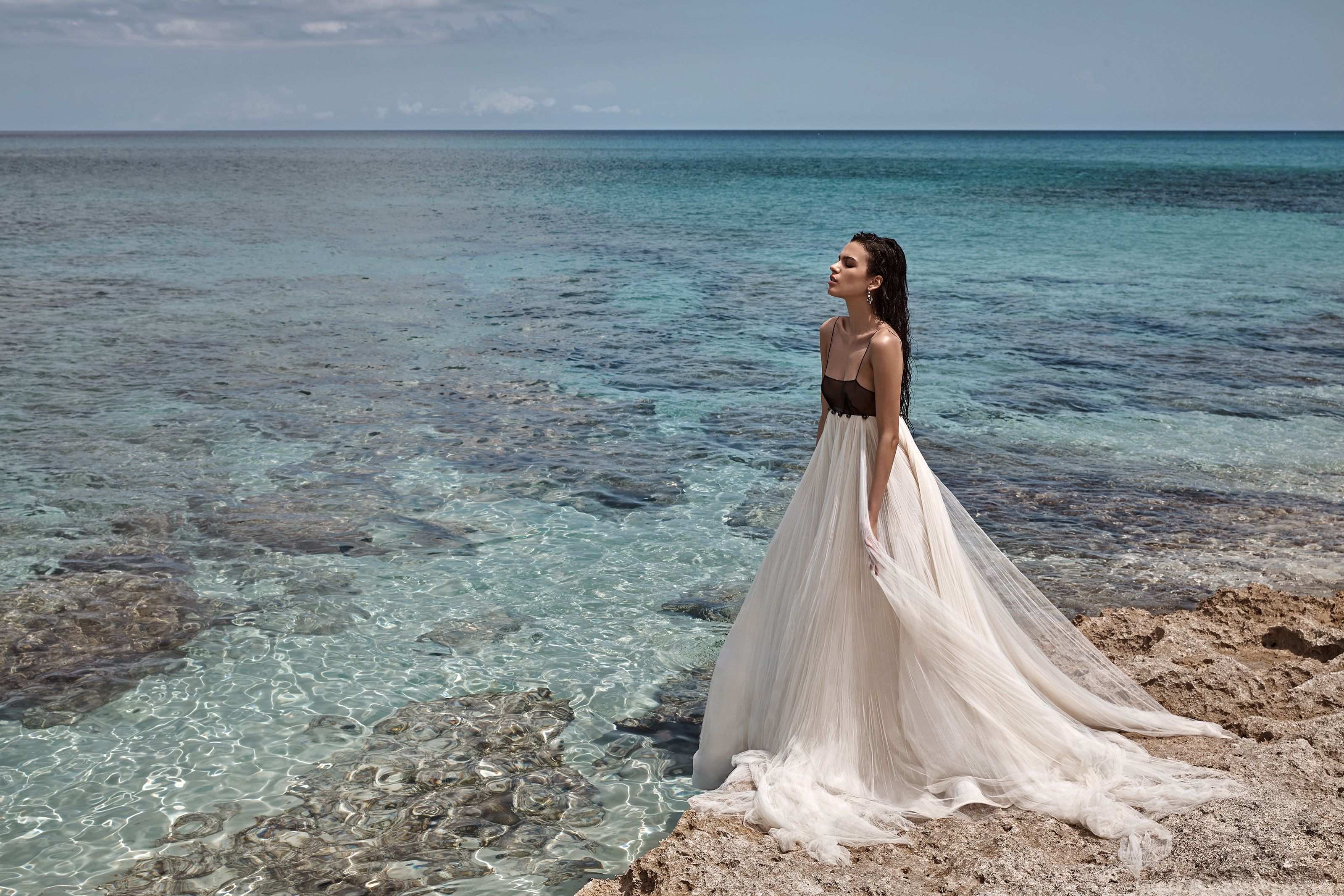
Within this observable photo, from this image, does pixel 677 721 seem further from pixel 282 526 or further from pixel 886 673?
pixel 282 526

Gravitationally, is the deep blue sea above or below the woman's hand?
below

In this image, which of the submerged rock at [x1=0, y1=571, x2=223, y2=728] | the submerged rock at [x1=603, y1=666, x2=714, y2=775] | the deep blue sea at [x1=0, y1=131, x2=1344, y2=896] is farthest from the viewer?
the submerged rock at [x1=0, y1=571, x2=223, y2=728]

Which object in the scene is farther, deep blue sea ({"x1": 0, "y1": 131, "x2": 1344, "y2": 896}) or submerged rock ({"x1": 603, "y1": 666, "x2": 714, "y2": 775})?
deep blue sea ({"x1": 0, "y1": 131, "x2": 1344, "y2": 896})

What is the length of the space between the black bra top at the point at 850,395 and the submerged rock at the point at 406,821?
2.35 meters

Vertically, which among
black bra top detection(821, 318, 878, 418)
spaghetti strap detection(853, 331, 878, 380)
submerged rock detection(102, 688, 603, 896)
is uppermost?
spaghetti strap detection(853, 331, 878, 380)

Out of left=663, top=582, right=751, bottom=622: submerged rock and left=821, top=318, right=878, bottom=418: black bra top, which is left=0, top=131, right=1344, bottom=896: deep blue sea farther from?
left=821, top=318, right=878, bottom=418: black bra top

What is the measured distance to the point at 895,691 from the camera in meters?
4.39

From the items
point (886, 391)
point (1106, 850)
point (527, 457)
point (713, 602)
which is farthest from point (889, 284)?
point (527, 457)

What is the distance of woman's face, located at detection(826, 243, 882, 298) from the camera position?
13.6ft

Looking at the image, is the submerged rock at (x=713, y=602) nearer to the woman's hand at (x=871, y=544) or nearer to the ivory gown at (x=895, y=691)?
the ivory gown at (x=895, y=691)

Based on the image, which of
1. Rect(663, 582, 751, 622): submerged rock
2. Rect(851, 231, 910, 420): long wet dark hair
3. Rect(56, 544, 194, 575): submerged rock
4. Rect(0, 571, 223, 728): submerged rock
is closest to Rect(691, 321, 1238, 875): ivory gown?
Rect(851, 231, 910, 420): long wet dark hair

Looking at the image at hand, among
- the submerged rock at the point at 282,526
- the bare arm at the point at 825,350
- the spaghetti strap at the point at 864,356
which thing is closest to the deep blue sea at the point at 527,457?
the submerged rock at the point at 282,526

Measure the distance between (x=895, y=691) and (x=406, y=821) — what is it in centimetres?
244

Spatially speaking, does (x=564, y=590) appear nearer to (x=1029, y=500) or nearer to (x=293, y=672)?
(x=293, y=672)
